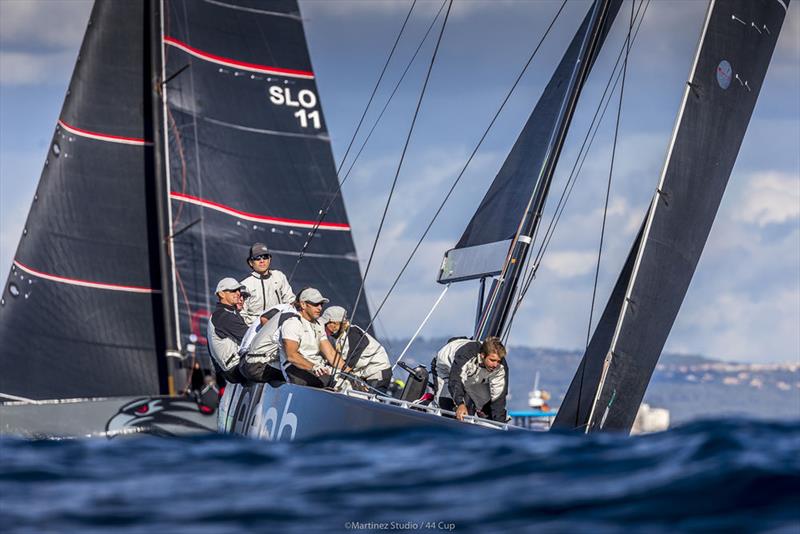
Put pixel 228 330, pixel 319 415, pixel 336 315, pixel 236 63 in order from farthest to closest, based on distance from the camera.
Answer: pixel 236 63
pixel 228 330
pixel 336 315
pixel 319 415

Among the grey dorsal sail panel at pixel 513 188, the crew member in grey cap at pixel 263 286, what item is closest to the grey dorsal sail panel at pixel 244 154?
the crew member in grey cap at pixel 263 286

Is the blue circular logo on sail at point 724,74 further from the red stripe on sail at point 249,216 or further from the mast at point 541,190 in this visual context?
the red stripe on sail at point 249,216

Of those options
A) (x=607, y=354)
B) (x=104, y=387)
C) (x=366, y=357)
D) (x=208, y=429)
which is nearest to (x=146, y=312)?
(x=104, y=387)

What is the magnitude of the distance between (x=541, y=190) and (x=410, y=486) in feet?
18.3

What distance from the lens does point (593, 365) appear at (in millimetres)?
9172

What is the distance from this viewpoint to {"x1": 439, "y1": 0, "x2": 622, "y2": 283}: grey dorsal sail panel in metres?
10.5

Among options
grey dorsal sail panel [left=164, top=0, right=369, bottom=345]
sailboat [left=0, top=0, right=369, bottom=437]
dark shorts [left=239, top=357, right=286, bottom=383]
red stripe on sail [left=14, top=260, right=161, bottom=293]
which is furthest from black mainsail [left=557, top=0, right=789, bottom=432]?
red stripe on sail [left=14, top=260, right=161, bottom=293]

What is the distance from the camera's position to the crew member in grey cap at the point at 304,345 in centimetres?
874

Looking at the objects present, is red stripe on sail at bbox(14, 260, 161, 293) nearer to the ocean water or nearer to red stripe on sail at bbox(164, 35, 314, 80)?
red stripe on sail at bbox(164, 35, 314, 80)

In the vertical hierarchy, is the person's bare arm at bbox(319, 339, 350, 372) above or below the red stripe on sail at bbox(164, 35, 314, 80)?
below

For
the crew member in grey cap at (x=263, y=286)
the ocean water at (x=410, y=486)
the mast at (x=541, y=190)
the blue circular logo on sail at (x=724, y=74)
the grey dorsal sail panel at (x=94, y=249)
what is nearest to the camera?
the ocean water at (x=410, y=486)

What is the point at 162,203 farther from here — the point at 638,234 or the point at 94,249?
the point at 638,234

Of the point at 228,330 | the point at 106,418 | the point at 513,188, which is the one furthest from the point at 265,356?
the point at 106,418

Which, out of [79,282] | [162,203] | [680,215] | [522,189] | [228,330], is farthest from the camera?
[162,203]
